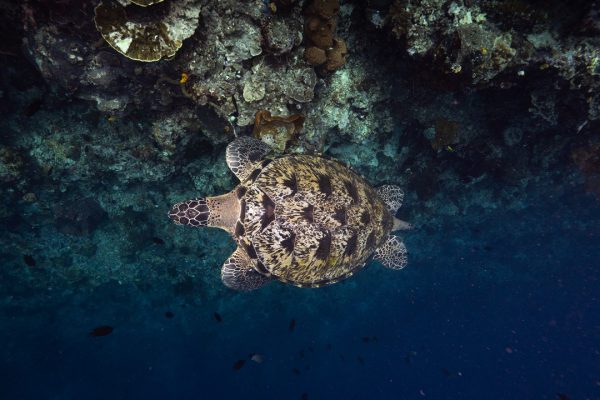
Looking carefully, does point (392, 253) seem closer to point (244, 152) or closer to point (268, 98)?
point (244, 152)

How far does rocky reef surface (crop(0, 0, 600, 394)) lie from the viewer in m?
4.41

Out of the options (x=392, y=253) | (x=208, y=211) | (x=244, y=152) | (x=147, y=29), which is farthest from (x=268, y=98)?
(x=392, y=253)

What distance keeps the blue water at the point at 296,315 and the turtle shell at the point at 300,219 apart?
6441 mm

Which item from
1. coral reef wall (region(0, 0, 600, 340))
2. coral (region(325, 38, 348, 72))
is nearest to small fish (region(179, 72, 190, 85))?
coral reef wall (region(0, 0, 600, 340))

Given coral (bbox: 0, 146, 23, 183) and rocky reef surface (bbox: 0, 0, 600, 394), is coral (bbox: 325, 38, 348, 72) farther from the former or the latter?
coral (bbox: 0, 146, 23, 183)

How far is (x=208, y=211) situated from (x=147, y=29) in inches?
115

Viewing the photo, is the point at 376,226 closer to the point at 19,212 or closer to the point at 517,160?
the point at 517,160

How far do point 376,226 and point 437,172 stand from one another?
4.06 m

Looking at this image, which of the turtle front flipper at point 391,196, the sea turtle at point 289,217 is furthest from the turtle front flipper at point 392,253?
the sea turtle at point 289,217

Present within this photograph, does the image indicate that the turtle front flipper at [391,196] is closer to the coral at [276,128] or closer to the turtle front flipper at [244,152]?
the coral at [276,128]

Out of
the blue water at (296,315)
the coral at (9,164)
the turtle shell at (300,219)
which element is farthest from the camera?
the blue water at (296,315)

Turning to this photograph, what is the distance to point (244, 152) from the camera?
5.44 meters

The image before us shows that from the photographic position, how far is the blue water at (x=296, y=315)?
15281mm

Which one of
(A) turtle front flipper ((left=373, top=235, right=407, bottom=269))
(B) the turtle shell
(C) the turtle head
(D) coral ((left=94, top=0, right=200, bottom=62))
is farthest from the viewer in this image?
(A) turtle front flipper ((left=373, top=235, right=407, bottom=269))
